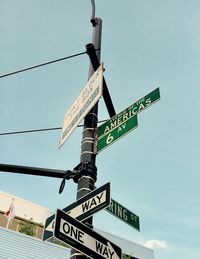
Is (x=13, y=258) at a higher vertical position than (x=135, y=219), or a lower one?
higher

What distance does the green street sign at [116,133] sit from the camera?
546cm

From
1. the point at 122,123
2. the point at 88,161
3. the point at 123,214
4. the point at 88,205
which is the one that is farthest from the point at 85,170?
the point at 122,123

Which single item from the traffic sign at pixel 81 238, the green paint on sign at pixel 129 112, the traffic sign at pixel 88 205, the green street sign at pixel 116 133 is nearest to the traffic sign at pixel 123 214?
the traffic sign at pixel 88 205

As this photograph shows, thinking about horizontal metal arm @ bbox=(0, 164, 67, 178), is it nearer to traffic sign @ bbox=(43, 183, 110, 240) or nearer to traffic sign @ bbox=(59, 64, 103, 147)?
traffic sign @ bbox=(59, 64, 103, 147)

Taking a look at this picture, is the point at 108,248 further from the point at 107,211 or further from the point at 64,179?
the point at 64,179

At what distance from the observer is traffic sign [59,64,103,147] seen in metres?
5.61

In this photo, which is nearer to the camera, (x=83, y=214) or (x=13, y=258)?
(x=83, y=214)

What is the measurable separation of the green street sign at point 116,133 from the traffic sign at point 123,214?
0.86 m

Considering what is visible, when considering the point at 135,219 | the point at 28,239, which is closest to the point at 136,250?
the point at 28,239

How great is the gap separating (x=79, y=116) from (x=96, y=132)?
35 centimetres

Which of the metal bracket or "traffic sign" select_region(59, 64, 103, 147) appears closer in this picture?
the metal bracket

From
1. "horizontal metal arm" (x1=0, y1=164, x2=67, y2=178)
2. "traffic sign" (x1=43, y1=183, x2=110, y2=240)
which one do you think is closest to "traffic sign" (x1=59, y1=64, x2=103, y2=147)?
"horizontal metal arm" (x1=0, y1=164, x2=67, y2=178)

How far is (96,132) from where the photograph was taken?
5793 millimetres

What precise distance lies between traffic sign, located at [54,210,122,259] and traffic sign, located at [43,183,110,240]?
0.25 m
